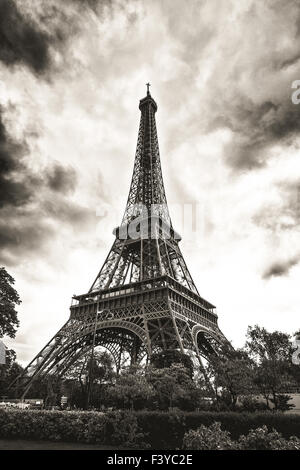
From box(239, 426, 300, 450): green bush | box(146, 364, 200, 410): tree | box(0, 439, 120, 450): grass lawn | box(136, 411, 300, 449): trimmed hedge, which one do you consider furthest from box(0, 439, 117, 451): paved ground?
box(146, 364, 200, 410): tree

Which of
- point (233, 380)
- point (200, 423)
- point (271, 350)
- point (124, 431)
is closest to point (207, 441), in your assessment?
point (200, 423)

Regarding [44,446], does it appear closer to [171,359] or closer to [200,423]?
[200,423]

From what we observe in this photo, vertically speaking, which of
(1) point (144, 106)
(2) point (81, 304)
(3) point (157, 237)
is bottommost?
(2) point (81, 304)

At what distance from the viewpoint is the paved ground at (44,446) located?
1570 cm

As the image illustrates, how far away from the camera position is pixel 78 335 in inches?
1522

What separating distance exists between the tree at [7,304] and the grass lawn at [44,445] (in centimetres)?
1297

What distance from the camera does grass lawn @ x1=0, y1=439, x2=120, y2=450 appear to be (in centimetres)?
1570

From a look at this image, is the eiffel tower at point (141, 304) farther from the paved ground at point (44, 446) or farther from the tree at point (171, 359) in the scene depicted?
the paved ground at point (44, 446)

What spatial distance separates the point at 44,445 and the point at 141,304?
72.7ft

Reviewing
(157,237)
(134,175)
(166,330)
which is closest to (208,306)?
(157,237)

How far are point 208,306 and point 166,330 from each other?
1608 centimetres

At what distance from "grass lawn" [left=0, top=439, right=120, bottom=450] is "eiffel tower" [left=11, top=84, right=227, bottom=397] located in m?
11.3

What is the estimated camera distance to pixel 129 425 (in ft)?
53.2
